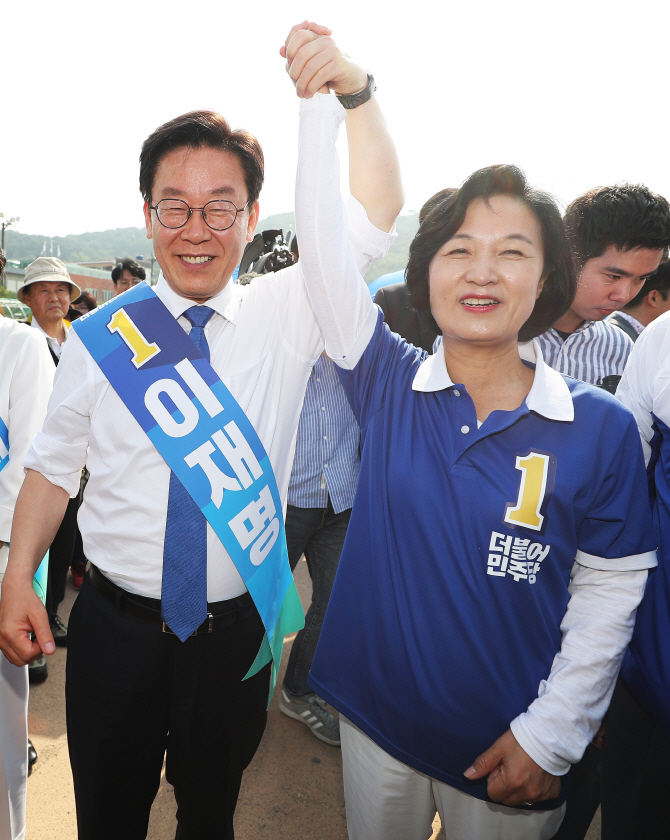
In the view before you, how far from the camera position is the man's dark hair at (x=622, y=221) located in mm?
1971

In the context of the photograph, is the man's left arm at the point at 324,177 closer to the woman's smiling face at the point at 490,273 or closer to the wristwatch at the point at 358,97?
the wristwatch at the point at 358,97

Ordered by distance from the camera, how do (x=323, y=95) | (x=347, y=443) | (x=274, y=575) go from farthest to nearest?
(x=347, y=443) < (x=274, y=575) < (x=323, y=95)

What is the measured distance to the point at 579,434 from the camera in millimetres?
1192

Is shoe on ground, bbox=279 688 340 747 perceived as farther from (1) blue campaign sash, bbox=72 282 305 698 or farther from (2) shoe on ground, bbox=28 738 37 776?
(1) blue campaign sash, bbox=72 282 305 698

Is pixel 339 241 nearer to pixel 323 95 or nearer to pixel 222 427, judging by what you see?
pixel 323 95

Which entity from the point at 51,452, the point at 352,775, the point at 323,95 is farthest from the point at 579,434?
the point at 51,452

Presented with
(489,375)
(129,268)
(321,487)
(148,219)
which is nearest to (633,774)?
(489,375)

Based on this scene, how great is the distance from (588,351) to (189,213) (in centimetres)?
150

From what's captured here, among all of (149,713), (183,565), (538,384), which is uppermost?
(538,384)

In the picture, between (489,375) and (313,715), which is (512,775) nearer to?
(489,375)

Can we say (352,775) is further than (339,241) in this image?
Yes

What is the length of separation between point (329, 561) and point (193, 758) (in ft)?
4.07

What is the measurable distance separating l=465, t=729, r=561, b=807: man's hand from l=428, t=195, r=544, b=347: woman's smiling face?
34.8 inches

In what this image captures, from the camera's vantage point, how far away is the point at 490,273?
124 centimetres
